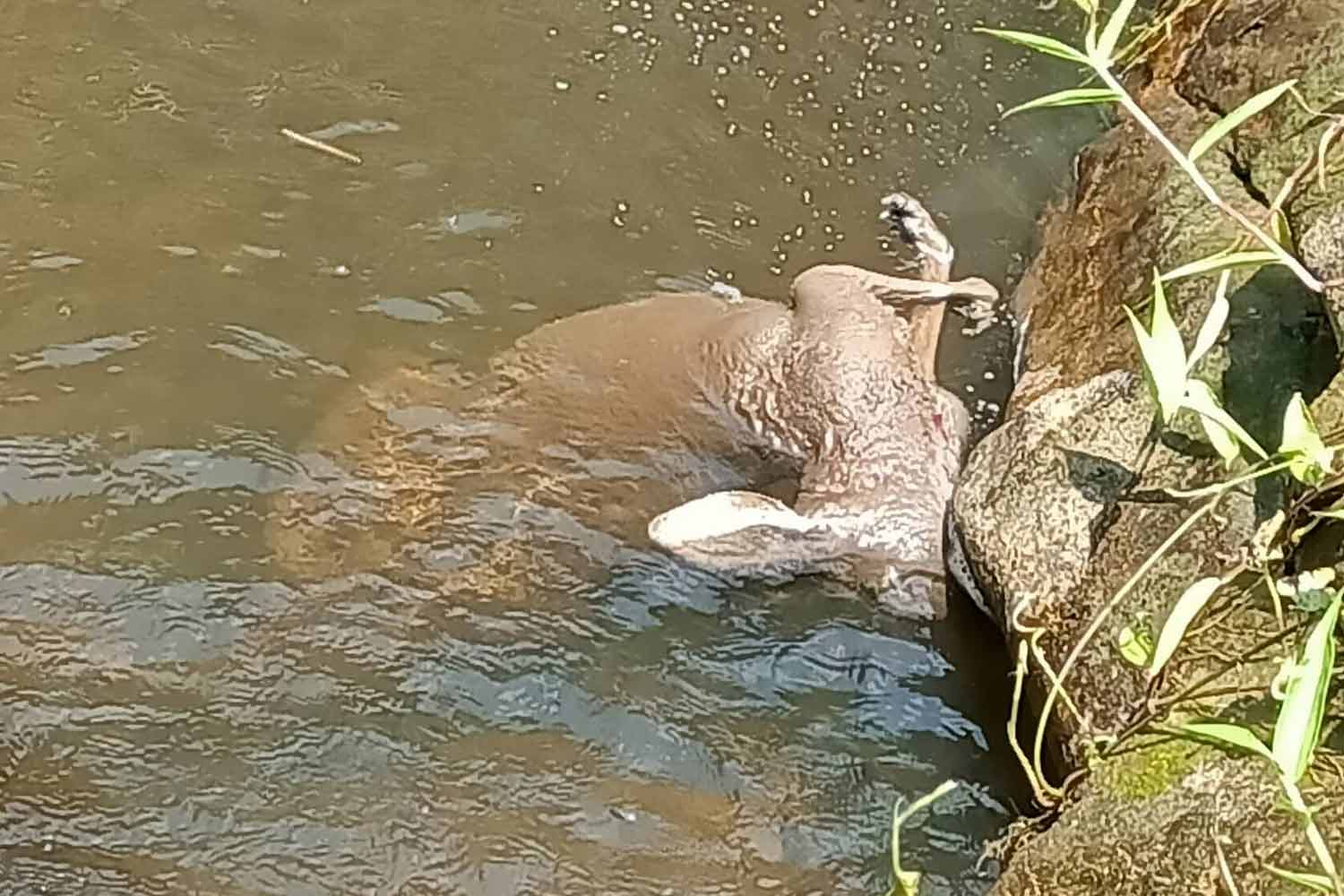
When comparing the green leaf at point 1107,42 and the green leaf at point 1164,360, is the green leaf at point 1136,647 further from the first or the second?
the green leaf at point 1107,42

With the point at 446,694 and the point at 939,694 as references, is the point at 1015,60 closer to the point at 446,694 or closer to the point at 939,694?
the point at 939,694

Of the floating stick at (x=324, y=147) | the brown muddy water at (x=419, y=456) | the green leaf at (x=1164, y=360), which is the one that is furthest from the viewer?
the floating stick at (x=324, y=147)

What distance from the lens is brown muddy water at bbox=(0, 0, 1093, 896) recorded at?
139 inches

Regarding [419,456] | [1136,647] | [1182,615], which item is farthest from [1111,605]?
[419,456]

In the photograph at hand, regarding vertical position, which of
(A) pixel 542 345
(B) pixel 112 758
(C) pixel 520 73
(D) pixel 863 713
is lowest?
(B) pixel 112 758

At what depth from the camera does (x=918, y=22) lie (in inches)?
209

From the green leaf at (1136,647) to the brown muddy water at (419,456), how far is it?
2.67 feet

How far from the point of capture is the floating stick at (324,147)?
4809mm

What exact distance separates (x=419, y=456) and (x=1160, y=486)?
1719 millimetres

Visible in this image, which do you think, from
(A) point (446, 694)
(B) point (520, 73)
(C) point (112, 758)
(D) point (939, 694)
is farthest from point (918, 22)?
(C) point (112, 758)

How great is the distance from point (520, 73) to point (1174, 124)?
1919 millimetres

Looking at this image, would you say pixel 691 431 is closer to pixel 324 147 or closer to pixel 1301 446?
pixel 324 147

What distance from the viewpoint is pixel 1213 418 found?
2730 millimetres

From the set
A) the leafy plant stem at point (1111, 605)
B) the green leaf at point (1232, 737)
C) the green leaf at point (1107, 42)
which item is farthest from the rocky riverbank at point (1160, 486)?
the green leaf at point (1107, 42)
